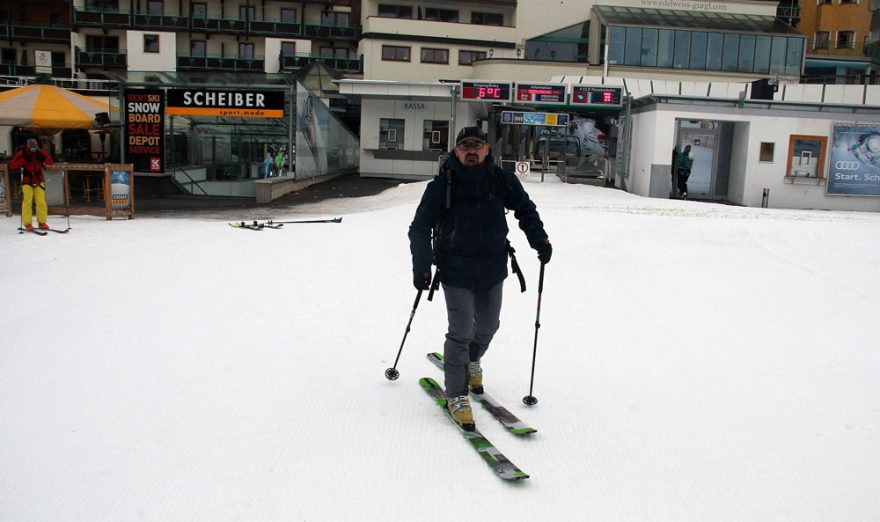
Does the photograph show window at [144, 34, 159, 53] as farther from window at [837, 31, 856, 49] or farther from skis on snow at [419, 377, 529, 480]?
skis on snow at [419, 377, 529, 480]

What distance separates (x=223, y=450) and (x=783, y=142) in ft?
63.6

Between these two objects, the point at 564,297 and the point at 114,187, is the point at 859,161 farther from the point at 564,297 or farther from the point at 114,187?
the point at 114,187

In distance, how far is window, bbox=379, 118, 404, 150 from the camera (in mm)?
28812

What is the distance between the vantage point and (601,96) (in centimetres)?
2284

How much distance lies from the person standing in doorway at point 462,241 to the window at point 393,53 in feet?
145

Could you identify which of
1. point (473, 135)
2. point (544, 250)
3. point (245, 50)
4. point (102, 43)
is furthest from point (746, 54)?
point (473, 135)

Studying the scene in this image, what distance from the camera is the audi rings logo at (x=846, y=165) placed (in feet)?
64.4

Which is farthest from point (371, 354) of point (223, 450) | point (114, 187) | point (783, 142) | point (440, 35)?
point (440, 35)

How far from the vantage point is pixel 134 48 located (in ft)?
160

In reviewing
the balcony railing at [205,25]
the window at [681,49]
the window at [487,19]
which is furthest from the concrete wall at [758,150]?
the balcony railing at [205,25]

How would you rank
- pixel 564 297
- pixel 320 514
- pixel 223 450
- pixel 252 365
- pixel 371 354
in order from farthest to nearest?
pixel 564 297 < pixel 371 354 < pixel 252 365 < pixel 223 450 < pixel 320 514

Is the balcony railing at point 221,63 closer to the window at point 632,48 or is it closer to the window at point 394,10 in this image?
the window at point 394,10

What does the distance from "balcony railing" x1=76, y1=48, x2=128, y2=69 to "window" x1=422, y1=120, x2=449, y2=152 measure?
2962cm

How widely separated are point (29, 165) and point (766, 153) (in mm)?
17490
